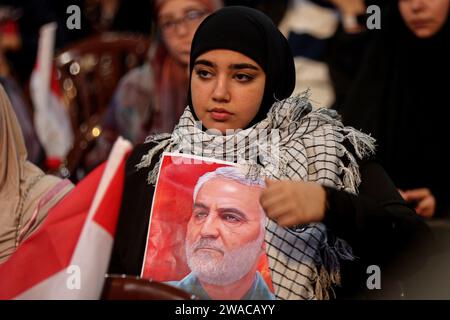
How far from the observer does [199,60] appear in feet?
6.75

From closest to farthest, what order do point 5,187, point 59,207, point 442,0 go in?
1. point 59,207
2. point 5,187
3. point 442,0

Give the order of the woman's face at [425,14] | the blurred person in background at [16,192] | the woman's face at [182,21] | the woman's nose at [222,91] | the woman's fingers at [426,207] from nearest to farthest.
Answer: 1. the woman's nose at [222,91]
2. the blurred person in background at [16,192]
3. the woman's fingers at [426,207]
4. the woman's face at [425,14]
5. the woman's face at [182,21]

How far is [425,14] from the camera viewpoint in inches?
122

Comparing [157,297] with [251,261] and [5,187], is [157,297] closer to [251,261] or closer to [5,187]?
[251,261]

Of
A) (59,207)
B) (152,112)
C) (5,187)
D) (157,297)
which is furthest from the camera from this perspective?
(152,112)

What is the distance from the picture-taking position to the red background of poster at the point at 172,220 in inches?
74.0

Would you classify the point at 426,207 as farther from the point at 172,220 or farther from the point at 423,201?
the point at 172,220

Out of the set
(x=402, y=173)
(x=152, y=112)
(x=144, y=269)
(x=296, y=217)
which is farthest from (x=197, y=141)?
(x=152, y=112)

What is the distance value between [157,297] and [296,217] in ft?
1.00

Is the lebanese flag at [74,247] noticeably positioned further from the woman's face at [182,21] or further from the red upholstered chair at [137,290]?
the woman's face at [182,21]

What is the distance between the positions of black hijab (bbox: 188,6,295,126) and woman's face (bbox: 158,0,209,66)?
4.13 feet

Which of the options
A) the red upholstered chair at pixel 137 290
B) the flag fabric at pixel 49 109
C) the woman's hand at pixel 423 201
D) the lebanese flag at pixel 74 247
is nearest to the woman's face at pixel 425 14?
the woman's hand at pixel 423 201

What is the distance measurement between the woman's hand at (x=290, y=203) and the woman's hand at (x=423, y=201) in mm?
1259

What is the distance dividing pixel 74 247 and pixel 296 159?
585 mm
